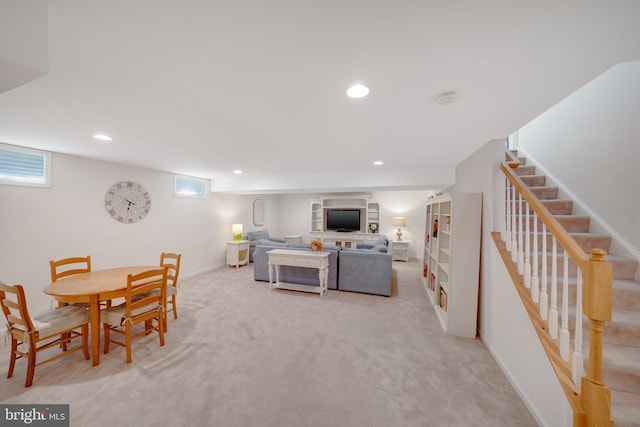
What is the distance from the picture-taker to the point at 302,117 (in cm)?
187

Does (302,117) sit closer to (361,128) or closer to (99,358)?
(361,128)

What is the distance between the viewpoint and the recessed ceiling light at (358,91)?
1.39 meters

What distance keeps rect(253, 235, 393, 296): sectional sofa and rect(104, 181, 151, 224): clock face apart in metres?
2.19

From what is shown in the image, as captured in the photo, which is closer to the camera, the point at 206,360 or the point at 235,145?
the point at 206,360

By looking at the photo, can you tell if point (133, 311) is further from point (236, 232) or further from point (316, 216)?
point (316, 216)

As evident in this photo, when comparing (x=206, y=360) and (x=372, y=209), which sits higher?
(x=372, y=209)

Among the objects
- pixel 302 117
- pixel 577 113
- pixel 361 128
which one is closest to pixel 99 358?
pixel 302 117

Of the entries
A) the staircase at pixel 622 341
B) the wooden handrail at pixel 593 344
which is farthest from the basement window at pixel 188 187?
the staircase at pixel 622 341

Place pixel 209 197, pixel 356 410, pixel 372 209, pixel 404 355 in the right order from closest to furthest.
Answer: pixel 356 410 < pixel 404 355 < pixel 209 197 < pixel 372 209

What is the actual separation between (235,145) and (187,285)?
322 centimetres

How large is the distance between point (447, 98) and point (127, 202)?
4.77m

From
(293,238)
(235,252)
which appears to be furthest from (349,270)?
(293,238)

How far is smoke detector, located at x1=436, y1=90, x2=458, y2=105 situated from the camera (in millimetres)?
1455

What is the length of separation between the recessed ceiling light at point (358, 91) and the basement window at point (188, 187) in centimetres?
447
